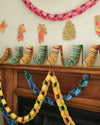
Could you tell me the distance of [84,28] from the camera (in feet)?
3.84

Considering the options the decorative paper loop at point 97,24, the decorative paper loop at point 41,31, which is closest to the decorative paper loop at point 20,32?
the decorative paper loop at point 41,31

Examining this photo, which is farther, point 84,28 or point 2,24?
point 2,24

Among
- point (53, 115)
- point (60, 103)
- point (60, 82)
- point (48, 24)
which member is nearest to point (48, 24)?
point (48, 24)

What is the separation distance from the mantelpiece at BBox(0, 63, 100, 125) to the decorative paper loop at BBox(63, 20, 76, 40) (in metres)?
0.31

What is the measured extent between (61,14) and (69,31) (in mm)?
165

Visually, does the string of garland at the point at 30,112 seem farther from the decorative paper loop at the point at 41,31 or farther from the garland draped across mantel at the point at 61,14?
the garland draped across mantel at the point at 61,14

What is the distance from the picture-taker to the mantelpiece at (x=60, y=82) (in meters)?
1.04

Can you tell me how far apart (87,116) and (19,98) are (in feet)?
2.32

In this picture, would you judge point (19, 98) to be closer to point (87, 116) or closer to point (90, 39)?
point (87, 116)

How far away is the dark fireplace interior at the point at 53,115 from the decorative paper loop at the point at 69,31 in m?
0.60

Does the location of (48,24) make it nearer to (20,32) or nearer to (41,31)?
(41,31)

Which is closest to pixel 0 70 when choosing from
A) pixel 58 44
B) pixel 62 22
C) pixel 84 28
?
pixel 58 44

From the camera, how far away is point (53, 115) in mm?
1265

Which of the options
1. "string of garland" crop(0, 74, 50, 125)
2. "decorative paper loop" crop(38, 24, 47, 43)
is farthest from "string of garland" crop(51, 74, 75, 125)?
"decorative paper loop" crop(38, 24, 47, 43)
